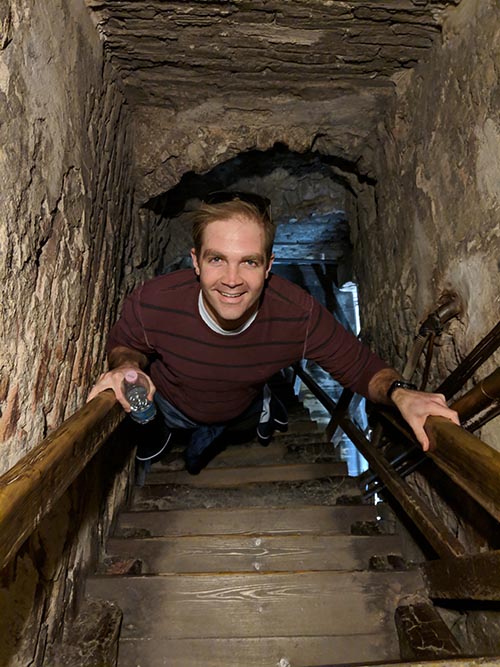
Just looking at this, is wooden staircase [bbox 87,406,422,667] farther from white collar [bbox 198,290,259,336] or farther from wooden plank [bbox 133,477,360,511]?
A: white collar [bbox 198,290,259,336]

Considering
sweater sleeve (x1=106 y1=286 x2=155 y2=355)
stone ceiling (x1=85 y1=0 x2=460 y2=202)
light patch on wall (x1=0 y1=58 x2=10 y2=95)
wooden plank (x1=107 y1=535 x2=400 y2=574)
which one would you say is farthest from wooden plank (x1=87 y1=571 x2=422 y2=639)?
stone ceiling (x1=85 y1=0 x2=460 y2=202)

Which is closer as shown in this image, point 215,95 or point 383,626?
point 383,626

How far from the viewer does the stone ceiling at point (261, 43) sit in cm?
200

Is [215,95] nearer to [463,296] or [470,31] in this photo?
[470,31]

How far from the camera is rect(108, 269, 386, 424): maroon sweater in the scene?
209 centimetres

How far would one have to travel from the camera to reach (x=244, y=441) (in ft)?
11.8

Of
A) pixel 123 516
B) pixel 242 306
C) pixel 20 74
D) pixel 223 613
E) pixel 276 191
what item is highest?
pixel 20 74

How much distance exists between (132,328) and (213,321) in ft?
1.27

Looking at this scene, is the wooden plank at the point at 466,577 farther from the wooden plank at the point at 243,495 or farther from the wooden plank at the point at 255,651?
the wooden plank at the point at 243,495

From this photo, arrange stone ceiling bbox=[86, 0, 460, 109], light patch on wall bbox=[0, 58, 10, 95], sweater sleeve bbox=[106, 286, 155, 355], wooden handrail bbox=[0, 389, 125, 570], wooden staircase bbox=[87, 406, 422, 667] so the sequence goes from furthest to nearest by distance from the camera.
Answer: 1. sweater sleeve bbox=[106, 286, 155, 355]
2. stone ceiling bbox=[86, 0, 460, 109]
3. wooden staircase bbox=[87, 406, 422, 667]
4. light patch on wall bbox=[0, 58, 10, 95]
5. wooden handrail bbox=[0, 389, 125, 570]

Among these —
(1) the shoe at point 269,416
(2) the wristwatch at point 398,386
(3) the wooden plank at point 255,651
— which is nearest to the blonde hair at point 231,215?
(2) the wristwatch at point 398,386

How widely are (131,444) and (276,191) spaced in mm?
2597

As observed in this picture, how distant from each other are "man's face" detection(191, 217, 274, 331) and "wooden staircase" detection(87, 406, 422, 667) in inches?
45.2

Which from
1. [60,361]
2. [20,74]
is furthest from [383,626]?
[20,74]
